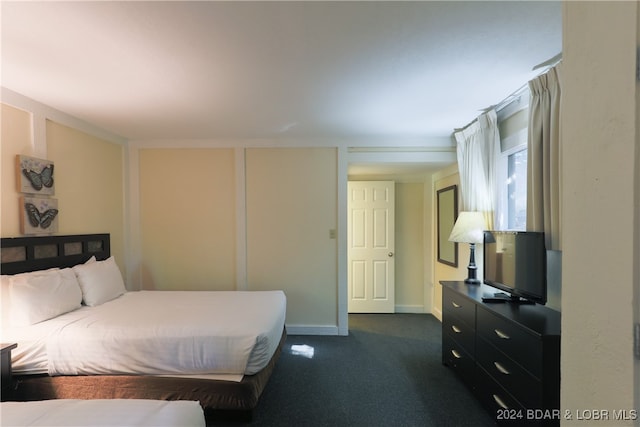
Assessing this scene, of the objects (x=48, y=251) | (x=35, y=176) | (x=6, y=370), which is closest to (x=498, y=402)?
(x=6, y=370)

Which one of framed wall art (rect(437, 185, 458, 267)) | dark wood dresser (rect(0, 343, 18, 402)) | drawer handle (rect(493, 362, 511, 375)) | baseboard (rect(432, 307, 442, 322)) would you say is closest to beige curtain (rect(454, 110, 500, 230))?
framed wall art (rect(437, 185, 458, 267))

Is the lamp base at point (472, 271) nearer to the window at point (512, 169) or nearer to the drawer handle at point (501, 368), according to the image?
the window at point (512, 169)

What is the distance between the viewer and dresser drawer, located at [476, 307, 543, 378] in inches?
63.9

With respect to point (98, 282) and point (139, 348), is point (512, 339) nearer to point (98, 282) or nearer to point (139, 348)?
point (139, 348)

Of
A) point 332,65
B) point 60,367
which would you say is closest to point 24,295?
point 60,367

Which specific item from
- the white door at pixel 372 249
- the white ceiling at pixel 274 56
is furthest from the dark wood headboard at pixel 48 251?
the white door at pixel 372 249

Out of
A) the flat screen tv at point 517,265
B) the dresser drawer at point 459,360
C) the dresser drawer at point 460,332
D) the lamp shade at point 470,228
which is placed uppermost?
the lamp shade at point 470,228

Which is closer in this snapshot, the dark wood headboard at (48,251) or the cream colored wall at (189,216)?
the dark wood headboard at (48,251)

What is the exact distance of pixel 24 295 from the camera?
2186 mm

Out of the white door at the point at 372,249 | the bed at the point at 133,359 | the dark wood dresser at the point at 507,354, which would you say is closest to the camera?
the dark wood dresser at the point at 507,354

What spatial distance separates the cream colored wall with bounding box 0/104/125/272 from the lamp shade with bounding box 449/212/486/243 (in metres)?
3.84

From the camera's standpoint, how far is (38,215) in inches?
101

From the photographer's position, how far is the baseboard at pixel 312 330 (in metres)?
3.72

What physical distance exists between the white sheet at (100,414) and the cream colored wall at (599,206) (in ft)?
5.01
